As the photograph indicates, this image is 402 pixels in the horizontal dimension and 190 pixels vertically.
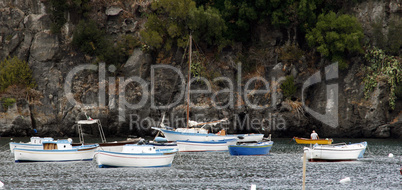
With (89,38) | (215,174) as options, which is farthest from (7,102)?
(215,174)

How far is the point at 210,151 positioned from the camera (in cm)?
6619

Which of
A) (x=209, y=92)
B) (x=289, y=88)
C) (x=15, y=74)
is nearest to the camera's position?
(x=289, y=88)

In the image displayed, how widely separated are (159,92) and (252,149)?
89.0 ft

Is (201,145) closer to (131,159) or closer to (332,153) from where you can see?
(332,153)

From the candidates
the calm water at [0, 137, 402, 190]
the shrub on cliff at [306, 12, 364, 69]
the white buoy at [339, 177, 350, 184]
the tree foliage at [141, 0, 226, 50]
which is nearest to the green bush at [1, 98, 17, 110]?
the tree foliage at [141, 0, 226, 50]

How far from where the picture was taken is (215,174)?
44.5m

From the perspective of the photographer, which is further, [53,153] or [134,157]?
[53,153]

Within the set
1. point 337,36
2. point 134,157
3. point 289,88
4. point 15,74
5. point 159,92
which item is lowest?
point 134,157

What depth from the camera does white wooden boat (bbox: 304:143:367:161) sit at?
52.8m

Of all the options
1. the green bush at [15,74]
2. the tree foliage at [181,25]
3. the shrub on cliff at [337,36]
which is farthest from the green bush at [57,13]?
the shrub on cliff at [337,36]

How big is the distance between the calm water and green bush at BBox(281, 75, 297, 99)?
23.2 metres

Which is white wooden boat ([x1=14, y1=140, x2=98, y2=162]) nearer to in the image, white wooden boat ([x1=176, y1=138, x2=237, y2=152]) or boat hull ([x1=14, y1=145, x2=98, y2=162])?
boat hull ([x1=14, y1=145, x2=98, y2=162])

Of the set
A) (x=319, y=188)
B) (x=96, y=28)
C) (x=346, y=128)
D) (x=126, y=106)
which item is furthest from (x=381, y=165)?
(x=96, y=28)

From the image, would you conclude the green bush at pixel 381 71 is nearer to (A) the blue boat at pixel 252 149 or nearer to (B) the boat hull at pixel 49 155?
(A) the blue boat at pixel 252 149
